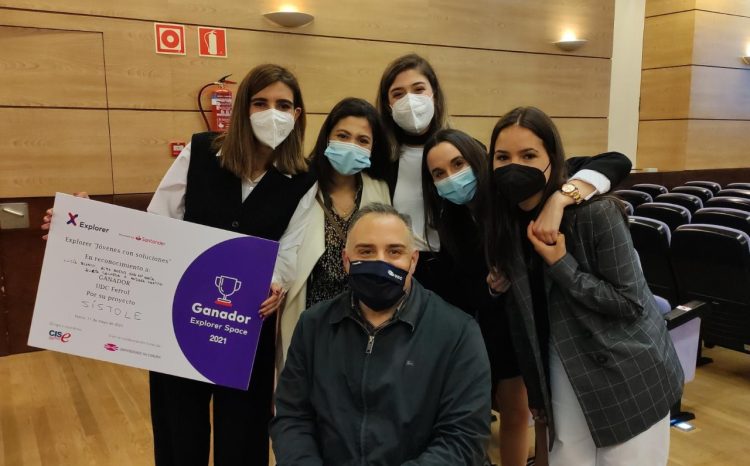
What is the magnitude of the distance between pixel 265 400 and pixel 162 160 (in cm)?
320

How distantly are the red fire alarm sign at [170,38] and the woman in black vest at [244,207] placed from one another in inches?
119

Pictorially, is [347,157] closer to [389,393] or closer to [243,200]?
[243,200]

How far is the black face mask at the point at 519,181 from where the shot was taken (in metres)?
1.49

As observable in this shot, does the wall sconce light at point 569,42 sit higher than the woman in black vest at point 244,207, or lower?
higher

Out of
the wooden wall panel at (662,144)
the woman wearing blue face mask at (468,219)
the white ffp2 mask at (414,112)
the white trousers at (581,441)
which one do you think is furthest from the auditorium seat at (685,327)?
the wooden wall panel at (662,144)

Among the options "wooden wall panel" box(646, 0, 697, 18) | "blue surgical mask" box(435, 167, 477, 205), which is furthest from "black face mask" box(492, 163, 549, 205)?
"wooden wall panel" box(646, 0, 697, 18)

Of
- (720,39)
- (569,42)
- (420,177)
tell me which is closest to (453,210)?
(420,177)

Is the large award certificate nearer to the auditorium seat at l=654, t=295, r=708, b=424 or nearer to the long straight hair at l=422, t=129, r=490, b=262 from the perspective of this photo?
the long straight hair at l=422, t=129, r=490, b=262

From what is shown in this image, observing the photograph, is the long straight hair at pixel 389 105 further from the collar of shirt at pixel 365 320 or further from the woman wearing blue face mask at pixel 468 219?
the collar of shirt at pixel 365 320

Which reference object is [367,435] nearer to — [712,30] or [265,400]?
[265,400]

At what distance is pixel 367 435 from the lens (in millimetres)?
1420

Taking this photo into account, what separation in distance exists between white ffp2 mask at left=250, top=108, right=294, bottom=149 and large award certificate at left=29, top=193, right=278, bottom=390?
12.7 inches

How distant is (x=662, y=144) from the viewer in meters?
8.65

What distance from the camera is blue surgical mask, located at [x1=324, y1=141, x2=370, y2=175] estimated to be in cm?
185
